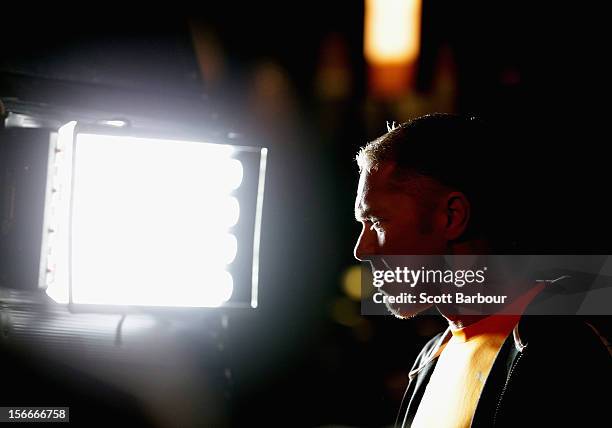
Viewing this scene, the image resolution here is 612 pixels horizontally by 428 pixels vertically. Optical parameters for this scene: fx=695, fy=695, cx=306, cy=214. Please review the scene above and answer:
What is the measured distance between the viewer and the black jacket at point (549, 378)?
1.33m

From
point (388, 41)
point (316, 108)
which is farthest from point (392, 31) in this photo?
point (316, 108)

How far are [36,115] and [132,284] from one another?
0.54 meters

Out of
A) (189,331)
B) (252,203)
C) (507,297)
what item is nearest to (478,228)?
(507,297)

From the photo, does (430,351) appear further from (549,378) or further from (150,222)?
(150,222)

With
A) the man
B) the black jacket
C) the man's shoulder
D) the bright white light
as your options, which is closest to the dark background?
the bright white light

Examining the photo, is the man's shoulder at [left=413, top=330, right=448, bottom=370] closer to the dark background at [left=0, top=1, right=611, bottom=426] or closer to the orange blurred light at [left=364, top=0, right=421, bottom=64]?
the dark background at [left=0, top=1, right=611, bottom=426]

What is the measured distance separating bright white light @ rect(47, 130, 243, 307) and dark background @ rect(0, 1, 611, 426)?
263mm

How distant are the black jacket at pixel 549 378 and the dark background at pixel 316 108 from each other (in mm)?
654

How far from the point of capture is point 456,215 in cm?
171

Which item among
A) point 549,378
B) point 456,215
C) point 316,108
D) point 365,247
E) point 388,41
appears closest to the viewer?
point 549,378

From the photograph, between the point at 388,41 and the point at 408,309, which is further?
the point at 388,41

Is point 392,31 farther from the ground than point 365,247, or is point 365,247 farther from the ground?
point 392,31

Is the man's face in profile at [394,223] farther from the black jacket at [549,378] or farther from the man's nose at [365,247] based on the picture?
the black jacket at [549,378]

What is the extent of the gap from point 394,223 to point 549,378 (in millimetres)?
571
